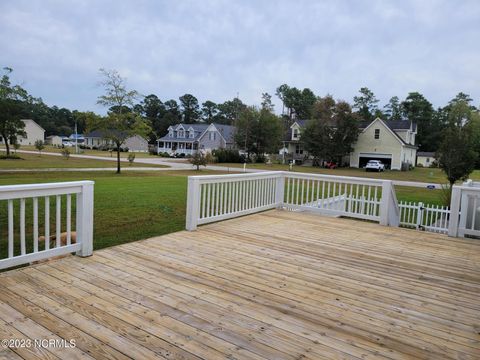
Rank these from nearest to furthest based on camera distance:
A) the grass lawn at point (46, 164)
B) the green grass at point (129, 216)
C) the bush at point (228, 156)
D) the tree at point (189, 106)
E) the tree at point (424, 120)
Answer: the green grass at point (129, 216) → the grass lawn at point (46, 164) → the bush at point (228, 156) → the tree at point (424, 120) → the tree at point (189, 106)

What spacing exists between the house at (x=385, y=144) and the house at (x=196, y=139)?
10858 millimetres

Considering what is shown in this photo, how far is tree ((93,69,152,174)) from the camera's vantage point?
2111cm

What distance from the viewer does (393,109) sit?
5822 cm

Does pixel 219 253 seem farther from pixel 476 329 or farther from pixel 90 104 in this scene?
pixel 90 104

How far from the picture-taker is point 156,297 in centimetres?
293

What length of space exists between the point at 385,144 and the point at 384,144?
0.32 feet

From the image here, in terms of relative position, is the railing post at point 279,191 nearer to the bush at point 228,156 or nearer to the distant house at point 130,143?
the bush at point 228,156

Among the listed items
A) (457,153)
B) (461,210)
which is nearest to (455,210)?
(461,210)

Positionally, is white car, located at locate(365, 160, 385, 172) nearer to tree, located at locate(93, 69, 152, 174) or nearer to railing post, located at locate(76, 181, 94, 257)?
tree, located at locate(93, 69, 152, 174)

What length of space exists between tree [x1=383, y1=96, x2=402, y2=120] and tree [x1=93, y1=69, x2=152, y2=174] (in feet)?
156

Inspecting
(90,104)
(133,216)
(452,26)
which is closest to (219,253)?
(133,216)

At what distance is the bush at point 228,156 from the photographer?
120 ft

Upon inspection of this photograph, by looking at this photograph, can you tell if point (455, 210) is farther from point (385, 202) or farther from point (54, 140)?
point (54, 140)

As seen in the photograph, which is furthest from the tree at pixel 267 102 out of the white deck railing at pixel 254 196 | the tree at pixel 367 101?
the white deck railing at pixel 254 196
